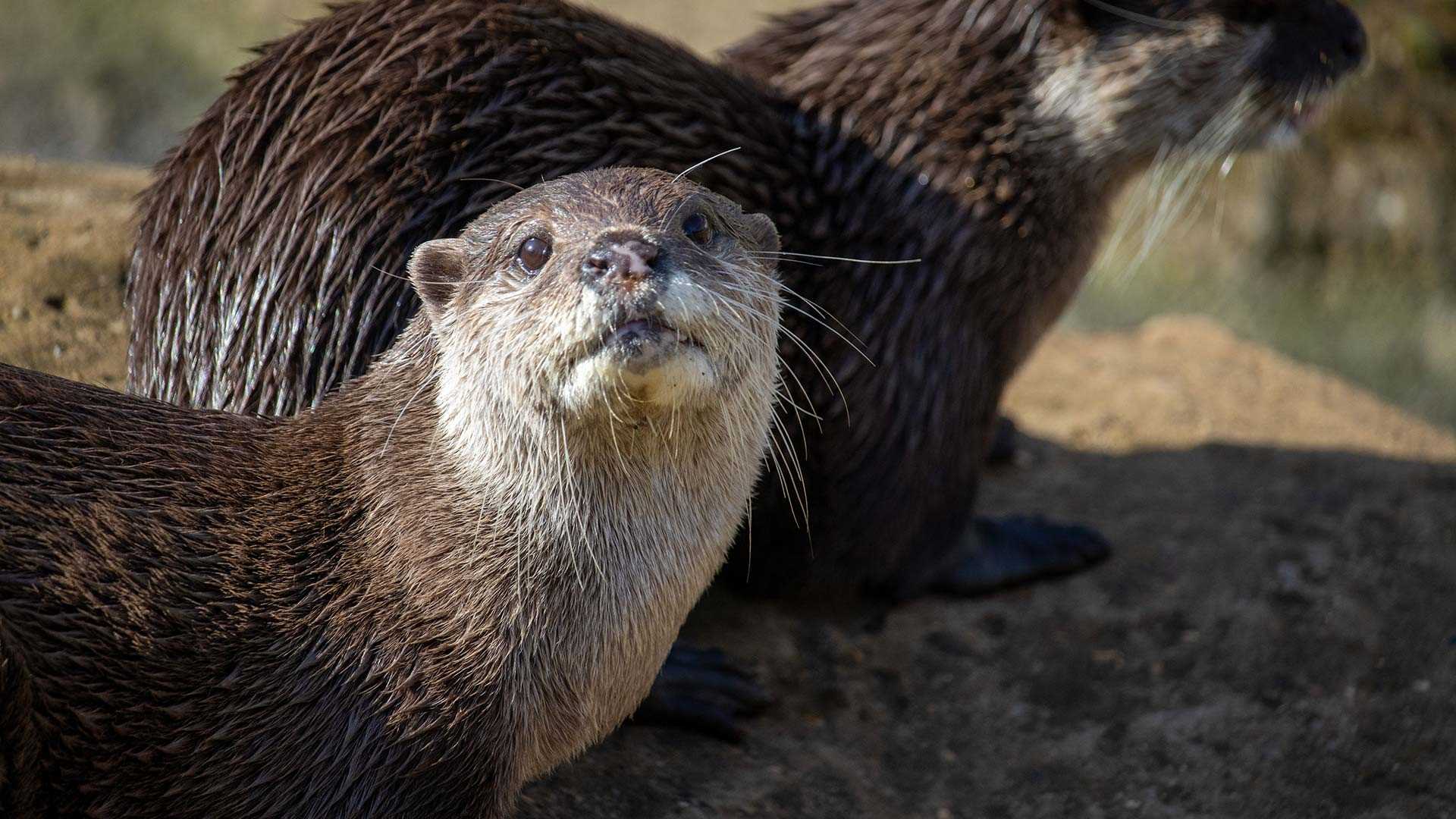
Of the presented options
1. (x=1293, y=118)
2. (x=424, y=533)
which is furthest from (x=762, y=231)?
(x=1293, y=118)

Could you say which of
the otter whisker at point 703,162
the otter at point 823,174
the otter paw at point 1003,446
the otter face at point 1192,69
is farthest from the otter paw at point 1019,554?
the otter whisker at point 703,162

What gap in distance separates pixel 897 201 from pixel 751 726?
1.22m

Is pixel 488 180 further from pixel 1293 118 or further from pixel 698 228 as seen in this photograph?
pixel 1293 118

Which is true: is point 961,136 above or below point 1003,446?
above

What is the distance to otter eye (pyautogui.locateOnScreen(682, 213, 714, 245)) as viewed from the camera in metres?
1.96

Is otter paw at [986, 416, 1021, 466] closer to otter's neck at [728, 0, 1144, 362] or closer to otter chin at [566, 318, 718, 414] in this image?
otter's neck at [728, 0, 1144, 362]

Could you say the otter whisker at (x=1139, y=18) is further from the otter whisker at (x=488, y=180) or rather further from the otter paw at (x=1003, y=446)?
the otter whisker at (x=488, y=180)

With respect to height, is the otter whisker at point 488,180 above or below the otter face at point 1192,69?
below

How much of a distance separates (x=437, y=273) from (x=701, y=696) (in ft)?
3.73

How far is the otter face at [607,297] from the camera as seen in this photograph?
1.71 meters

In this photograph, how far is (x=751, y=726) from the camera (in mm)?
2848

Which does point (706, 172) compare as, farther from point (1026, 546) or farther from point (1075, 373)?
point (1075, 373)

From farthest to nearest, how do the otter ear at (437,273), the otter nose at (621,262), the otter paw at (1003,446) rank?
the otter paw at (1003,446)
the otter ear at (437,273)
the otter nose at (621,262)

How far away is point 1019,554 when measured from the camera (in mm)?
3559
